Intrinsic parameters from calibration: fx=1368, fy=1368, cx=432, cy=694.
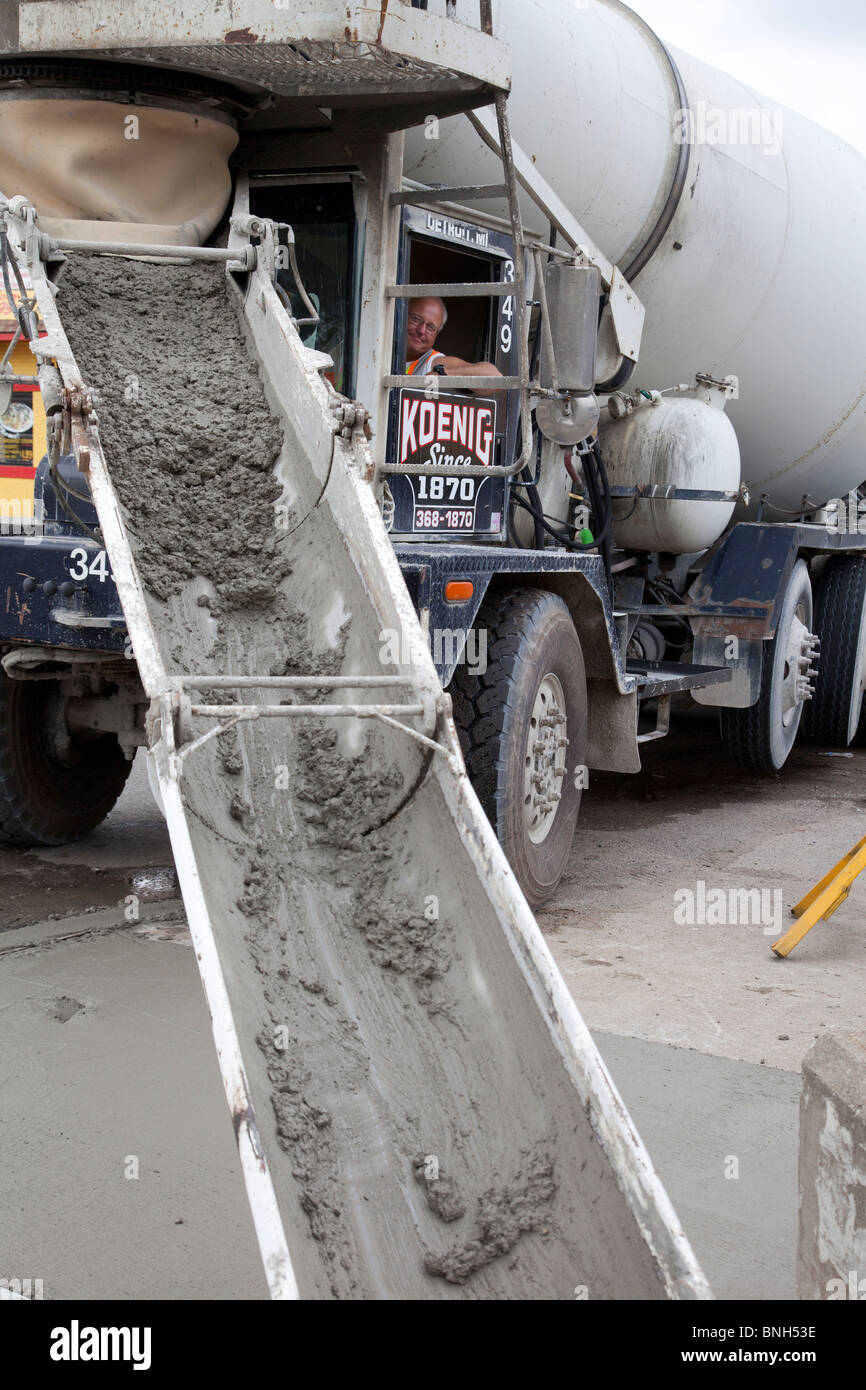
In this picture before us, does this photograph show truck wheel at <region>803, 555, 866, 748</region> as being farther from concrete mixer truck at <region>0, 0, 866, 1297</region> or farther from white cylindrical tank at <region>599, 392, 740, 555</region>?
white cylindrical tank at <region>599, 392, 740, 555</region>

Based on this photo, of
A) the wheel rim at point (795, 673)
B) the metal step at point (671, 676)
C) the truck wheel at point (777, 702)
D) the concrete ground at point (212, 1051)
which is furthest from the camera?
the wheel rim at point (795, 673)

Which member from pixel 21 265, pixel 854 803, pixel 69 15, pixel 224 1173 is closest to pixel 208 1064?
pixel 224 1173

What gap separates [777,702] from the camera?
7348 millimetres

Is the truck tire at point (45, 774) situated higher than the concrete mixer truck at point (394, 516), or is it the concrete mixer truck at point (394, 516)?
the concrete mixer truck at point (394, 516)

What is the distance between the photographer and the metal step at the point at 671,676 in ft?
20.2

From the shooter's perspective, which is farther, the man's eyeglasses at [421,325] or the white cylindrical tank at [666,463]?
the white cylindrical tank at [666,463]

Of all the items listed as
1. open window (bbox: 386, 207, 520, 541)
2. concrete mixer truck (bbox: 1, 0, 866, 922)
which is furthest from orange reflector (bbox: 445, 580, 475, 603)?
open window (bbox: 386, 207, 520, 541)

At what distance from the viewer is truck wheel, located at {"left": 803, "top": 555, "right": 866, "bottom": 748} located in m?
8.30

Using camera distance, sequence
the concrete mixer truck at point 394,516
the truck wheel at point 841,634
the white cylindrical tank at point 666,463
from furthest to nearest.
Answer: the truck wheel at point 841,634 → the white cylindrical tank at point 666,463 → the concrete mixer truck at point 394,516

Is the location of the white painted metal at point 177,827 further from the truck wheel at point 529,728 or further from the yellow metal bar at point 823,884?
the yellow metal bar at point 823,884

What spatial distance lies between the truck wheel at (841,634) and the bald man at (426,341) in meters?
4.05

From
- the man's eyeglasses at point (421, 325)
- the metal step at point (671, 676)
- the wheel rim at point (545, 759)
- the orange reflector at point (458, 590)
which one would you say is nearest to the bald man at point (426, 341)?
the man's eyeglasses at point (421, 325)

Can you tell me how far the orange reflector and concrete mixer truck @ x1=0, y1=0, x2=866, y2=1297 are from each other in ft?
0.23

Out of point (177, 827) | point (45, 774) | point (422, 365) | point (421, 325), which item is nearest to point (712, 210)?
point (421, 325)
